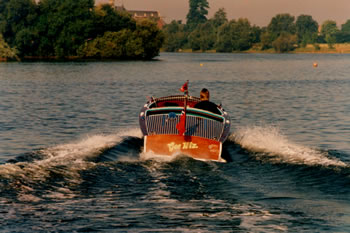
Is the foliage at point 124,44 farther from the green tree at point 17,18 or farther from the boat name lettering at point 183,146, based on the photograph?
the boat name lettering at point 183,146

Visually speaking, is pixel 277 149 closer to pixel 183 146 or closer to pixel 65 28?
pixel 183 146

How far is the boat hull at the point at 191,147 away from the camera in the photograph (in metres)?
14.9

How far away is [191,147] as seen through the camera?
1492 centimetres

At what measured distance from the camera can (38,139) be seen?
20.3 m

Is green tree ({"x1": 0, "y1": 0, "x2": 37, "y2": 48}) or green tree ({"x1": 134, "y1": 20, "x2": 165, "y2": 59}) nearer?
green tree ({"x1": 134, "y1": 20, "x2": 165, "y2": 59})

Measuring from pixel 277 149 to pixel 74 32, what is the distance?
338ft

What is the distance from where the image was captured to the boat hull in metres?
14.9

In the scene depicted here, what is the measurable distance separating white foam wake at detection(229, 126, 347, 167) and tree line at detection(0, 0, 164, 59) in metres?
92.8

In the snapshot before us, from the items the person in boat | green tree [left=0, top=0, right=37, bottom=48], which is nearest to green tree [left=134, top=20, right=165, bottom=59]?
green tree [left=0, top=0, right=37, bottom=48]

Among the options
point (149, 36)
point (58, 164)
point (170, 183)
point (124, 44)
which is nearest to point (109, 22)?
point (124, 44)

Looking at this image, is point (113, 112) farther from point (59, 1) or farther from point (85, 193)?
point (59, 1)

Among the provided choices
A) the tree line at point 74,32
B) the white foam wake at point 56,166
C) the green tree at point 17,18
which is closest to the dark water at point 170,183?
the white foam wake at point 56,166

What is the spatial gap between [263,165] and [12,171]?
6.35 m

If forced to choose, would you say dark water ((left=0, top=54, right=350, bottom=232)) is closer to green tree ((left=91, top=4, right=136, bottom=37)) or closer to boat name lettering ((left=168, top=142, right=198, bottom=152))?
boat name lettering ((left=168, top=142, right=198, bottom=152))
